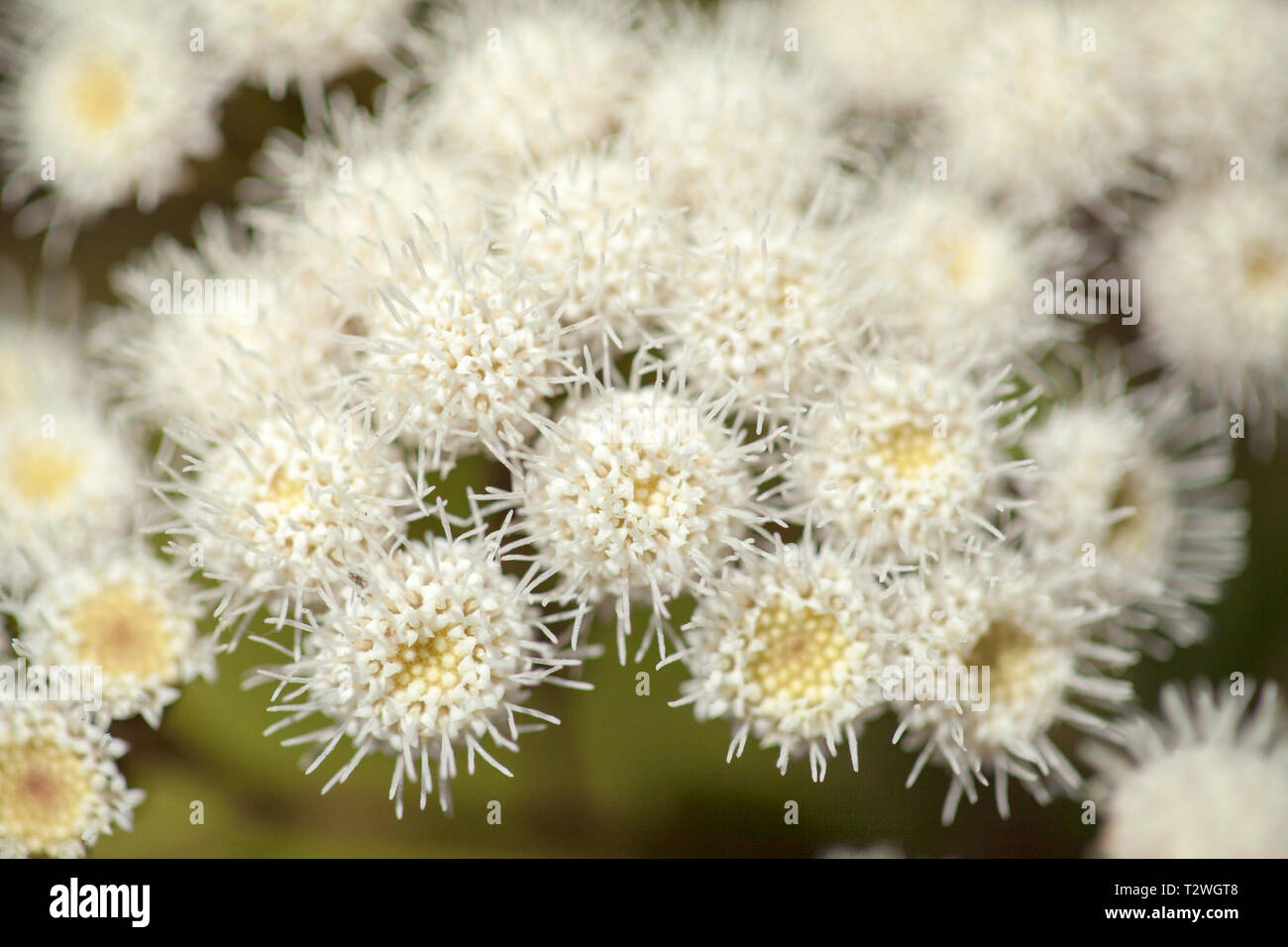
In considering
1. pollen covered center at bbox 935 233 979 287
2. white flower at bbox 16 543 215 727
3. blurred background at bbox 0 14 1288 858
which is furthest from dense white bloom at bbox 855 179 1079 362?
white flower at bbox 16 543 215 727

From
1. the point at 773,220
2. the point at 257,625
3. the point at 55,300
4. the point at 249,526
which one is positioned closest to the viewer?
the point at 249,526

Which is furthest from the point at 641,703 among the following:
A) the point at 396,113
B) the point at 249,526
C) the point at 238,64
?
the point at 238,64

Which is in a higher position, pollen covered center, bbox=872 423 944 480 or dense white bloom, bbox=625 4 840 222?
dense white bloom, bbox=625 4 840 222

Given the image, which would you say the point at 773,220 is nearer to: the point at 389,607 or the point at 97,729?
the point at 389,607

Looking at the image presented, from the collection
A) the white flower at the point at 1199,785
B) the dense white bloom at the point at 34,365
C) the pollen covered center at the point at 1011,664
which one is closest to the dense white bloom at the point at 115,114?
the dense white bloom at the point at 34,365

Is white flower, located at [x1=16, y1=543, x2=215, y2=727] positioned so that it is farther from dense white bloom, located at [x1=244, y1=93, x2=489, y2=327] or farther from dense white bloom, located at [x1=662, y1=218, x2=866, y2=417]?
dense white bloom, located at [x1=662, y1=218, x2=866, y2=417]

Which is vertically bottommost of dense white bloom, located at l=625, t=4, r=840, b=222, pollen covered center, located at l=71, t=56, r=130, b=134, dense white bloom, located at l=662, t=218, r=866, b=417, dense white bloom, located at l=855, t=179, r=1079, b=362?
dense white bloom, located at l=662, t=218, r=866, b=417

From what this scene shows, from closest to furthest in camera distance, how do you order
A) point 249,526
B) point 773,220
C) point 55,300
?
point 249,526 < point 773,220 < point 55,300
